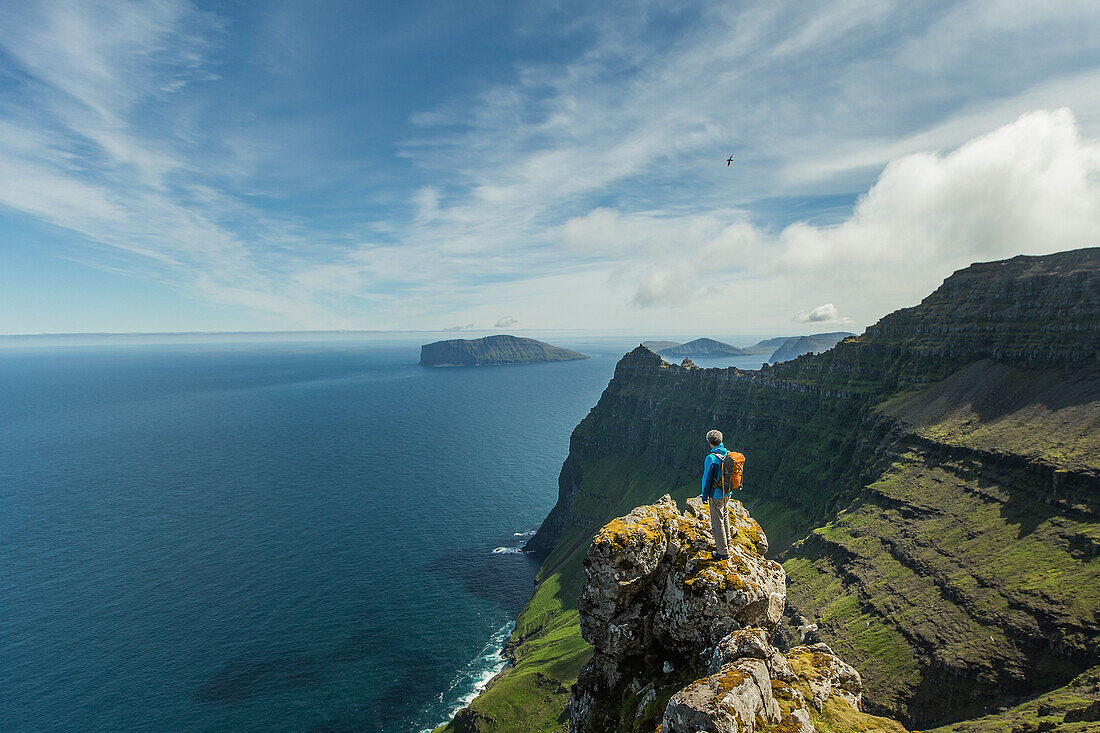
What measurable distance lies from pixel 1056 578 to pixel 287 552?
183591mm

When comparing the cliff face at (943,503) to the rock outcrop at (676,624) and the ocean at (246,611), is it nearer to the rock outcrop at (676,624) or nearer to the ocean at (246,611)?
the ocean at (246,611)

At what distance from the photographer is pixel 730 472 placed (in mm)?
25719

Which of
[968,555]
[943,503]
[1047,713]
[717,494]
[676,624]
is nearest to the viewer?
[717,494]

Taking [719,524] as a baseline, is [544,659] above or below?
below

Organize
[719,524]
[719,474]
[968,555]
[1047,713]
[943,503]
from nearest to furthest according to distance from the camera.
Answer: [719,474]
[719,524]
[1047,713]
[968,555]
[943,503]

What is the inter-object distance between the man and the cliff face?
2777 inches

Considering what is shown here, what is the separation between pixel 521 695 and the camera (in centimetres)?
9475

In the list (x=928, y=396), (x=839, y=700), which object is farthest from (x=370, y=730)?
(x=928, y=396)

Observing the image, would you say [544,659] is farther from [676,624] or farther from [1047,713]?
[676,624]

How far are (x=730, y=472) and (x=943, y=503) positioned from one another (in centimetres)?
10467

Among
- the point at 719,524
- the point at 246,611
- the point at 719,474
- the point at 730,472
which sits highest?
the point at 730,472

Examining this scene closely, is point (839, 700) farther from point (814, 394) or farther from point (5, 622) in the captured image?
point (5, 622)

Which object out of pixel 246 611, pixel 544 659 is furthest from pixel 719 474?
pixel 246 611

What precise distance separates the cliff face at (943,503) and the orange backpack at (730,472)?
75266 millimetres
